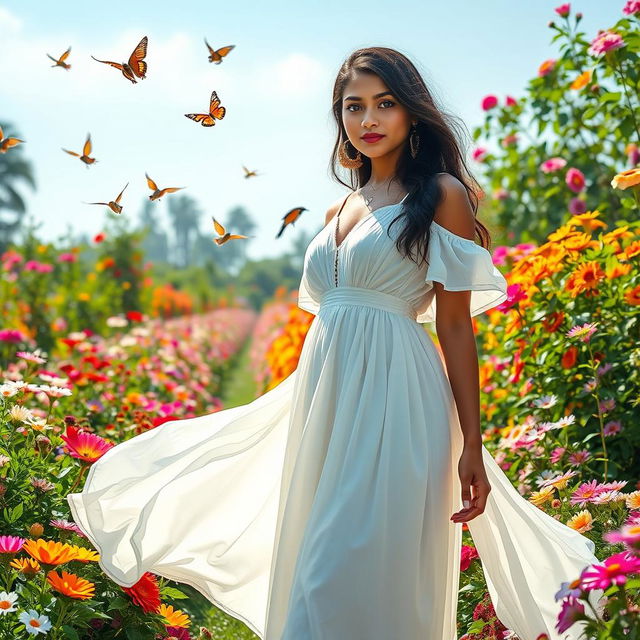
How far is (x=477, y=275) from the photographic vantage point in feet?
6.95

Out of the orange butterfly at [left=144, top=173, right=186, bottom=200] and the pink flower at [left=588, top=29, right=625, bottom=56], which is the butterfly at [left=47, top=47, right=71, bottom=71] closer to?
the orange butterfly at [left=144, top=173, right=186, bottom=200]

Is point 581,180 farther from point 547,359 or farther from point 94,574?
point 94,574

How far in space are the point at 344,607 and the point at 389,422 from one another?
43cm

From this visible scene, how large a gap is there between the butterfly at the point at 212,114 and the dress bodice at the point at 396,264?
0.43m

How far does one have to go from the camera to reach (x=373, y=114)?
7.53 feet

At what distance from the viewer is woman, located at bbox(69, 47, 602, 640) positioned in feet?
6.44

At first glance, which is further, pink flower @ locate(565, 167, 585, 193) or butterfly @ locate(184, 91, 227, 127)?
pink flower @ locate(565, 167, 585, 193)

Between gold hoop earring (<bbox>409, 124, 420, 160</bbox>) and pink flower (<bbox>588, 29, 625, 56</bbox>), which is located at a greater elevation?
pink flower (<bbox>588, 29, 625, 56</bbox>)

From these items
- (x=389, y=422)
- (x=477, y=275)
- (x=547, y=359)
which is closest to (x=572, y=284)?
(x=547, y=359)

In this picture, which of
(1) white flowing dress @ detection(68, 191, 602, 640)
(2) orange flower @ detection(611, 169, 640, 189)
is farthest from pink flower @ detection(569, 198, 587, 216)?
(1) white flowing dress @ detection(68, 191, 602, 640)

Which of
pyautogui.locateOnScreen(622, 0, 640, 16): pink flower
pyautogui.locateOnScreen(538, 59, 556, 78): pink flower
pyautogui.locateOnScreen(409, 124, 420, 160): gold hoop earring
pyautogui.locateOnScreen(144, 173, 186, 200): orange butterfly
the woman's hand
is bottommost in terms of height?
the woman's hand

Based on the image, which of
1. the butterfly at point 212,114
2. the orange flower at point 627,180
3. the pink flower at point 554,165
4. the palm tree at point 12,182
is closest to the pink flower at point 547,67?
the pink flower at point 554,165

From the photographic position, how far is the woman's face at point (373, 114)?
7.54ft

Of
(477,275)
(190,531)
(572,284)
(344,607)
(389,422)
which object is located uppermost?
(572,284)
